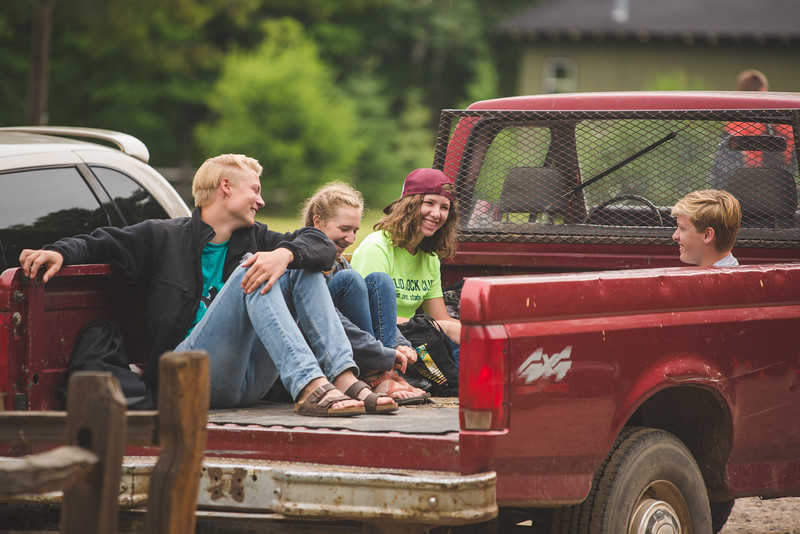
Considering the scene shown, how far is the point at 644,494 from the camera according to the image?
404 centimetres

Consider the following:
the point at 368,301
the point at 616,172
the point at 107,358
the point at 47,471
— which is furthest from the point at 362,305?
the point at 47,471

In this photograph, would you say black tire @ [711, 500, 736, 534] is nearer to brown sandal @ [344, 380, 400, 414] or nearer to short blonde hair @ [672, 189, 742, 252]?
short blonde hair @ [672, 189, 742, 252]

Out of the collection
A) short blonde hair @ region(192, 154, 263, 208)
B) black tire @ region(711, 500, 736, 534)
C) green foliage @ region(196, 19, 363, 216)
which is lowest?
black tire @ region(711, 500, 736, 534)

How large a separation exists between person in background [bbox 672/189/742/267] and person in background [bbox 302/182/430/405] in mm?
1279

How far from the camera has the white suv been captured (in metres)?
5.10

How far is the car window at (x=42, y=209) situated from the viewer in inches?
199

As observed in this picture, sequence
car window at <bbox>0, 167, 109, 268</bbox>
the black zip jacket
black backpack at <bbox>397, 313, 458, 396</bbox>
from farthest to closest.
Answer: car window at <bbox>0, 167, 109, 268</bbox> → black backpack at <bbox>397, 313, 458, 396</bbox> → the black zip jacket

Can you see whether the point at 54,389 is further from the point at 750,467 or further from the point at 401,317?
the point at 750,467

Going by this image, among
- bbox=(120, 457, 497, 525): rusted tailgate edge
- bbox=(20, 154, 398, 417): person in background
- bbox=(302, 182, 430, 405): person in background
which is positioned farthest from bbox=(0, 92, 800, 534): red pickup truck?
bbox=(302, 182, 430, 405): person in background

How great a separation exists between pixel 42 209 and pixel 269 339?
64.7 inches

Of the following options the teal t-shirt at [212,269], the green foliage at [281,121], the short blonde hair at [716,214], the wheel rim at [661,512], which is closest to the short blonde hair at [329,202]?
the teal t-shirt at [212,269]

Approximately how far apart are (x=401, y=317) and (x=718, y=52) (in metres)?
40.6

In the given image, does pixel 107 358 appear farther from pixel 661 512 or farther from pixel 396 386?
pixel 661 512

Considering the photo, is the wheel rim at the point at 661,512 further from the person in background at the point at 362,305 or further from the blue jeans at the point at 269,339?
the blue jeans at the point at 269,339
